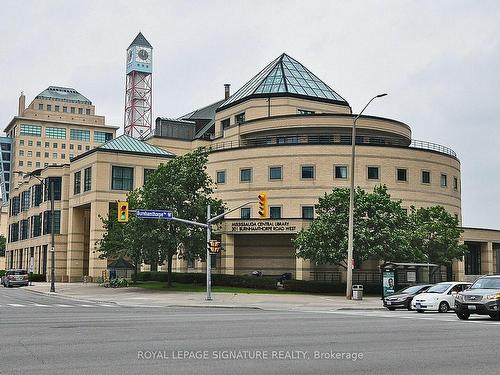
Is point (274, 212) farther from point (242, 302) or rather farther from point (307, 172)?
point (242, 302)

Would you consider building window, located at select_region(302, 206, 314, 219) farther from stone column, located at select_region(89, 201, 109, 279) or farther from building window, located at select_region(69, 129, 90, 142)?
building window, located at select_region(69, 129, 90, 142)

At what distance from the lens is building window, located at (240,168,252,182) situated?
6103 centimetres

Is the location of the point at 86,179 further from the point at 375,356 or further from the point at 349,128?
the point at 375,356

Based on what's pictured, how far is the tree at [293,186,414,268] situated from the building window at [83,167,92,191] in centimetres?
3055

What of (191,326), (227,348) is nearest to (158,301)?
(191,326)

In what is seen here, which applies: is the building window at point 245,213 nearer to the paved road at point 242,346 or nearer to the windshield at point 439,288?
the windshield at point 439,288

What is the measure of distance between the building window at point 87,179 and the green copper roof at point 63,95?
121682mm

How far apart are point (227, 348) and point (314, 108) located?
58.1 metres

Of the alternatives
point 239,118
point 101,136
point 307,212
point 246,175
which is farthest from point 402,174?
point 101,136

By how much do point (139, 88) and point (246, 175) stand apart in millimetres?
67699

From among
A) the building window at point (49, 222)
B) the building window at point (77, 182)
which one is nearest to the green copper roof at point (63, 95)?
the building window at point (49, 222)

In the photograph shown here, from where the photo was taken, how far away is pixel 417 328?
19688 millimetres

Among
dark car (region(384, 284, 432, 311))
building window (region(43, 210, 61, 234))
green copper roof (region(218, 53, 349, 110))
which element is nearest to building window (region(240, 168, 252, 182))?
green copper roof (region(218, 53, 349, 110))

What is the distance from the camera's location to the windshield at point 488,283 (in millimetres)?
23914
